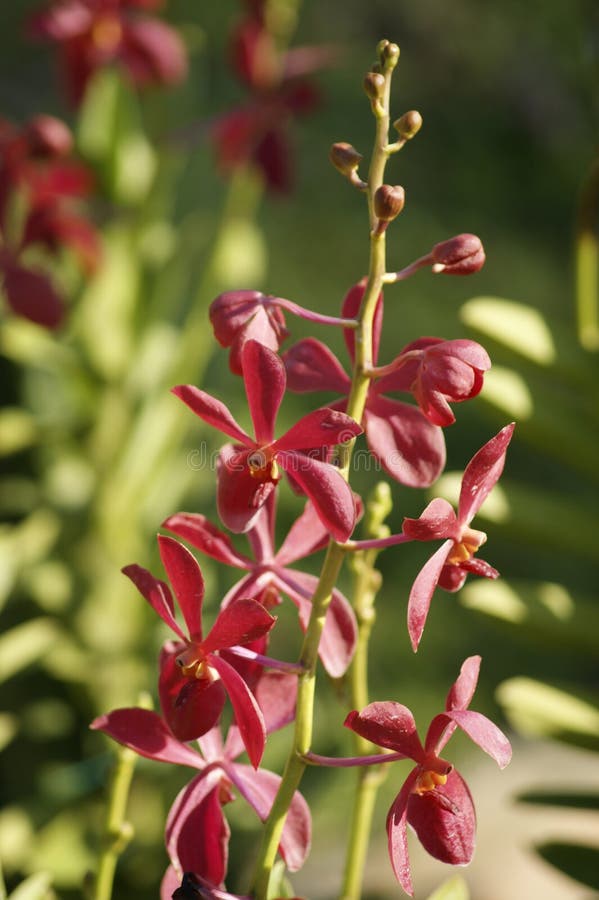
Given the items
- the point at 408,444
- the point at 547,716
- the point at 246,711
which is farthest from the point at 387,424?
the point at 547,716

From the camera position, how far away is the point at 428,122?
2936 millimetres

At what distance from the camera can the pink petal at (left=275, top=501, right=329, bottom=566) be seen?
40cm

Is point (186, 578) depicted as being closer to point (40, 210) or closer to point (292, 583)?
point (292, 583)

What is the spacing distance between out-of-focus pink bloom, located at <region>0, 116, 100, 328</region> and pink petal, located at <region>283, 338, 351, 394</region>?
0.40m

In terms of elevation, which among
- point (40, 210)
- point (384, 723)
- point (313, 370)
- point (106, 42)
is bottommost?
point (384, 723)

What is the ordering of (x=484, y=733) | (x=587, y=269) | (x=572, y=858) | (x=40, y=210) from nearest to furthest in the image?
(x=484, y=733) < (x=572, y=858) < (x=587, y=269) < (x=40, y=210)

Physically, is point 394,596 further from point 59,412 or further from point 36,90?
point 36,90

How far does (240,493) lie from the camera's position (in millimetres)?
347

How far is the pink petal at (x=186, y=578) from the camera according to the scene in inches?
13.3

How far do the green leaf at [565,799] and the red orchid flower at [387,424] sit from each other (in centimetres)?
31

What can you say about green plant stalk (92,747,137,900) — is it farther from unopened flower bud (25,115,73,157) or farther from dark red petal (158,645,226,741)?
unopened flower bud (25,115,73,157)

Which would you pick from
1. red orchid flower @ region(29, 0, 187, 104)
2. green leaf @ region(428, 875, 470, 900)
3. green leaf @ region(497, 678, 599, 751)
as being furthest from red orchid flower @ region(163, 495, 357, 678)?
red orchid flower @ region(29, 0, 187, 104)

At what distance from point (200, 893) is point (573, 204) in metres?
2.60

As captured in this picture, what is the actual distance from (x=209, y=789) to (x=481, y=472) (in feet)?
0.49
